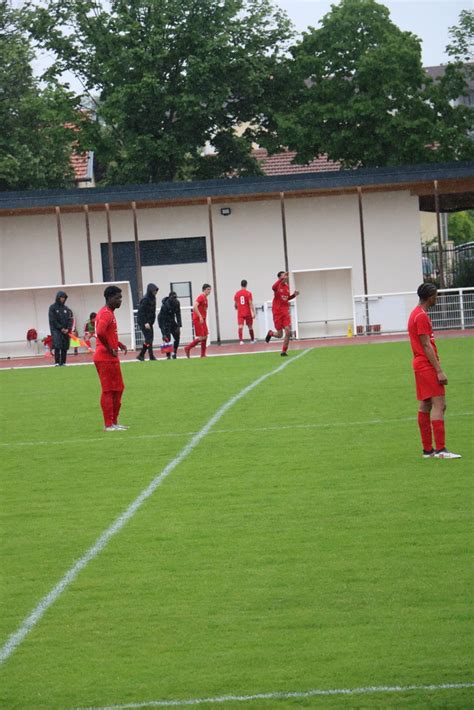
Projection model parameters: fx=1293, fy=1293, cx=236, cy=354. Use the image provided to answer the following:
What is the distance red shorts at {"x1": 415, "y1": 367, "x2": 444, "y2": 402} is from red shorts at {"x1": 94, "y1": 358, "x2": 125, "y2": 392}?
459 centimetres

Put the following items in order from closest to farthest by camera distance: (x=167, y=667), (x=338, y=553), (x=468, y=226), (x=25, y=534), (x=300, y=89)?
(x=167, y=667), (x=338, y=553), (x=25, y=534), (x=300, y=89), (x=468, y=226)

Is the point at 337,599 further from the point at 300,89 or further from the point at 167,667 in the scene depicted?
the point at 300,89

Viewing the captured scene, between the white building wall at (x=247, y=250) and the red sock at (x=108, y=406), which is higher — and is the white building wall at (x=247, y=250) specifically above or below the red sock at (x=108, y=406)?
above

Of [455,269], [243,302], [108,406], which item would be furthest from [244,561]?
[455,269]

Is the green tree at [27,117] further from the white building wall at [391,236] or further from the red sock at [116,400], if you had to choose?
the red sock at [116,400]

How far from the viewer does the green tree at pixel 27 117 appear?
51.8 metres

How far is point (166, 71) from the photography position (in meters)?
52.9

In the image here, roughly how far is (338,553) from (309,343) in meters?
27.0

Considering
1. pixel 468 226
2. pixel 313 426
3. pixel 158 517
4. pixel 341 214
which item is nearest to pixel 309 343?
pixel 341 214

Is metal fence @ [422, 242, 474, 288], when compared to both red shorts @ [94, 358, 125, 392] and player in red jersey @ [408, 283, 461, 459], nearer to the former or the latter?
red shorts @ [94, 358, 125, 392]

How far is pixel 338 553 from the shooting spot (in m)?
8.66

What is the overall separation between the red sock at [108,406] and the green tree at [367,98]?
35.7m

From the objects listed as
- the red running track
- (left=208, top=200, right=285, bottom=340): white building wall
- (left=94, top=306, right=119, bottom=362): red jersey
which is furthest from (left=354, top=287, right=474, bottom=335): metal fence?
(left=94, top=306, right=119, bottom=362): red jersey

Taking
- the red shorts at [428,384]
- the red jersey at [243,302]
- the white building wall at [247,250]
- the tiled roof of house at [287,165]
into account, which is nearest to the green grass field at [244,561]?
the red shorts at [428,384]
